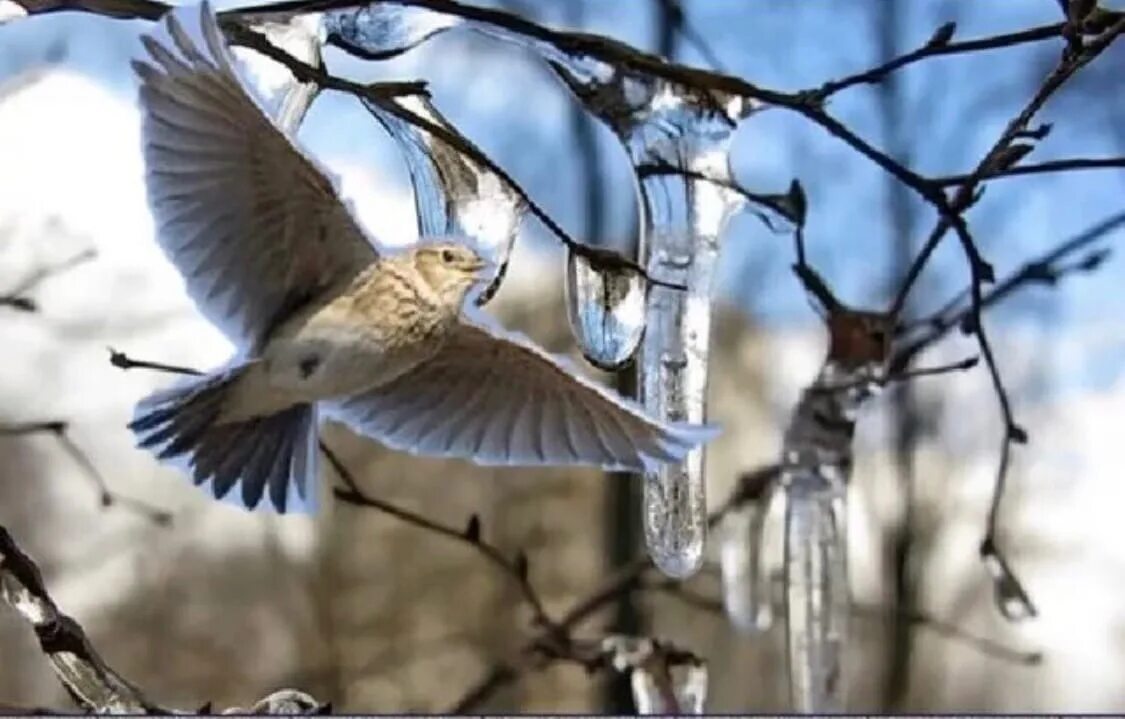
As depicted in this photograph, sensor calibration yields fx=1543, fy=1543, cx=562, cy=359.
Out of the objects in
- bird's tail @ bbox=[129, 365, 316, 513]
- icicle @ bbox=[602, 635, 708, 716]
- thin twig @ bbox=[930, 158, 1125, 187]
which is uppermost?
thin twig @ bbox=[930, 158, 1125, 187]

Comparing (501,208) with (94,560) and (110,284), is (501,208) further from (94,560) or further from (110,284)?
(94,560)

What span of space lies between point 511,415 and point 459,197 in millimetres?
37

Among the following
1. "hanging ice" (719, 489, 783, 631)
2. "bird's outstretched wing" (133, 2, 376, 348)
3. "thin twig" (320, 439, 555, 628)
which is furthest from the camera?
"hanging ice" (719, 489, 783, 631)

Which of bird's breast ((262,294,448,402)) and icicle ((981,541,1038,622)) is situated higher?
bird's breast ((262,294,448,402))

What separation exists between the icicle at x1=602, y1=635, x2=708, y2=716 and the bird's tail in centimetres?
21

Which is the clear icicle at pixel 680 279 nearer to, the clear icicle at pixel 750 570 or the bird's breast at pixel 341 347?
the bird's breast at pixel 341 347

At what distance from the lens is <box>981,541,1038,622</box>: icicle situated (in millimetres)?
449

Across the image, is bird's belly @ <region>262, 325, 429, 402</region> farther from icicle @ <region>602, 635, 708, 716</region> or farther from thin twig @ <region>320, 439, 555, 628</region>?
icicle @ <region>602, 635, 708, 716</region>

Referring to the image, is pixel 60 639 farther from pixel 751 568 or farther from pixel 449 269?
pixel 751 568

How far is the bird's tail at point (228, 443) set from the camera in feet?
0.75

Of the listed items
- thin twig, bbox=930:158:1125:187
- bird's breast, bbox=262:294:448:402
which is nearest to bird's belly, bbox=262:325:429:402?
bird's breast, bbox=262:294:448:402

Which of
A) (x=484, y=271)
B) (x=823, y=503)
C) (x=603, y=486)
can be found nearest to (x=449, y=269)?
(x=484, y=271)

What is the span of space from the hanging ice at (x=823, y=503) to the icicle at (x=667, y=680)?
0.11 ft

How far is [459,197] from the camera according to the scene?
0.82ft
